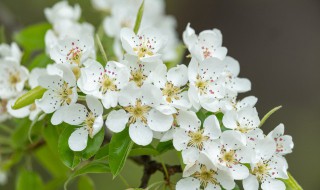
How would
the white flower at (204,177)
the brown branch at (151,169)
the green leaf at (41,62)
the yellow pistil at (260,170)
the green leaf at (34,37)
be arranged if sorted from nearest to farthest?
the white flower at (204,177), the yellow pistil at (260,170), the brown branch at (151,169), the green leaf at (41,62), the green leaf at (34,37)

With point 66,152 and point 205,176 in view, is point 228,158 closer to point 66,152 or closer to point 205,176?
point 205,176

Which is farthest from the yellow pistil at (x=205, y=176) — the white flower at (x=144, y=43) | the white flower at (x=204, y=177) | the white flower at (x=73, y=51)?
the white flower at (x=73, y=51)

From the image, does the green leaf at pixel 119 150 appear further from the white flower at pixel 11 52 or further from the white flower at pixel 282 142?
the white flower at pixel 11 52

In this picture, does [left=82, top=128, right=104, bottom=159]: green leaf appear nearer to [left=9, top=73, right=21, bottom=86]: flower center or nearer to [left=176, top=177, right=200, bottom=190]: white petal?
[left=176, top=177, right=200, bottom=190]: white petal

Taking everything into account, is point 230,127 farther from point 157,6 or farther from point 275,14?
point 275,14

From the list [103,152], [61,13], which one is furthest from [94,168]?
[61,13]
